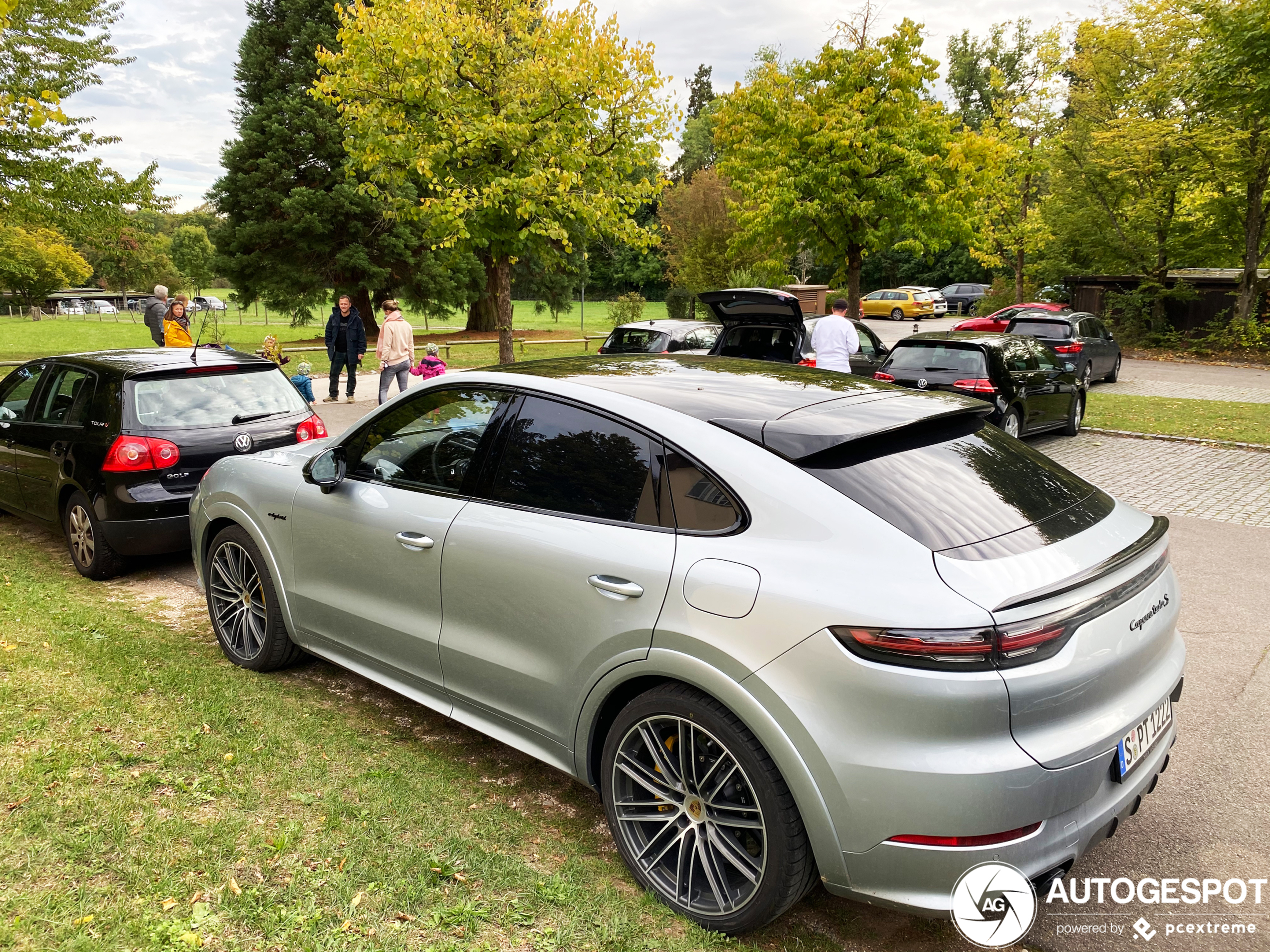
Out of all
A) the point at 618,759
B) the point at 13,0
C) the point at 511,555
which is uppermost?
the point at 13,0

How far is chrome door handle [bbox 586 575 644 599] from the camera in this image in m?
2.75

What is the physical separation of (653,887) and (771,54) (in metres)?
69.3

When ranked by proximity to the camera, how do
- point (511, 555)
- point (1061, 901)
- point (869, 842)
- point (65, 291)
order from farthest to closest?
point (65, 291) → point (511, 555) → point (1061, 901) → point (869, 842)

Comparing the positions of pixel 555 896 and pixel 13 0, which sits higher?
pixel 13 0

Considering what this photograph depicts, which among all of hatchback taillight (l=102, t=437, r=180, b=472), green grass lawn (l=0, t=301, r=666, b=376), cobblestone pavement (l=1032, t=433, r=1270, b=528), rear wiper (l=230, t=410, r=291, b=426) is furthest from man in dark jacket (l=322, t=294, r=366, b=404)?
cobblestone pavement (l=1032, t=433, r=1270, b=528)

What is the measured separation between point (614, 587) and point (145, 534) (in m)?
4.79

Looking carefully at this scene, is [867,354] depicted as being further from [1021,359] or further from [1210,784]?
[1210,784]

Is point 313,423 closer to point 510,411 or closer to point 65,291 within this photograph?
point 510,411

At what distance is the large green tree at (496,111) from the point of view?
1560 cm

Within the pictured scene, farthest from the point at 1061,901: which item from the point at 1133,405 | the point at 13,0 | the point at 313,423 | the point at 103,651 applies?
the point at 1133,405

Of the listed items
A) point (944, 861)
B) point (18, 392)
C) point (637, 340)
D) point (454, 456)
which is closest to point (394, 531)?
point (454, 456)

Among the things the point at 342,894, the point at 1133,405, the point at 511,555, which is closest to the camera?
the point at 342,894

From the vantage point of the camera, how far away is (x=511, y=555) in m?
3.16

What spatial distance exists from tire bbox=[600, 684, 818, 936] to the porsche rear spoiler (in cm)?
83
